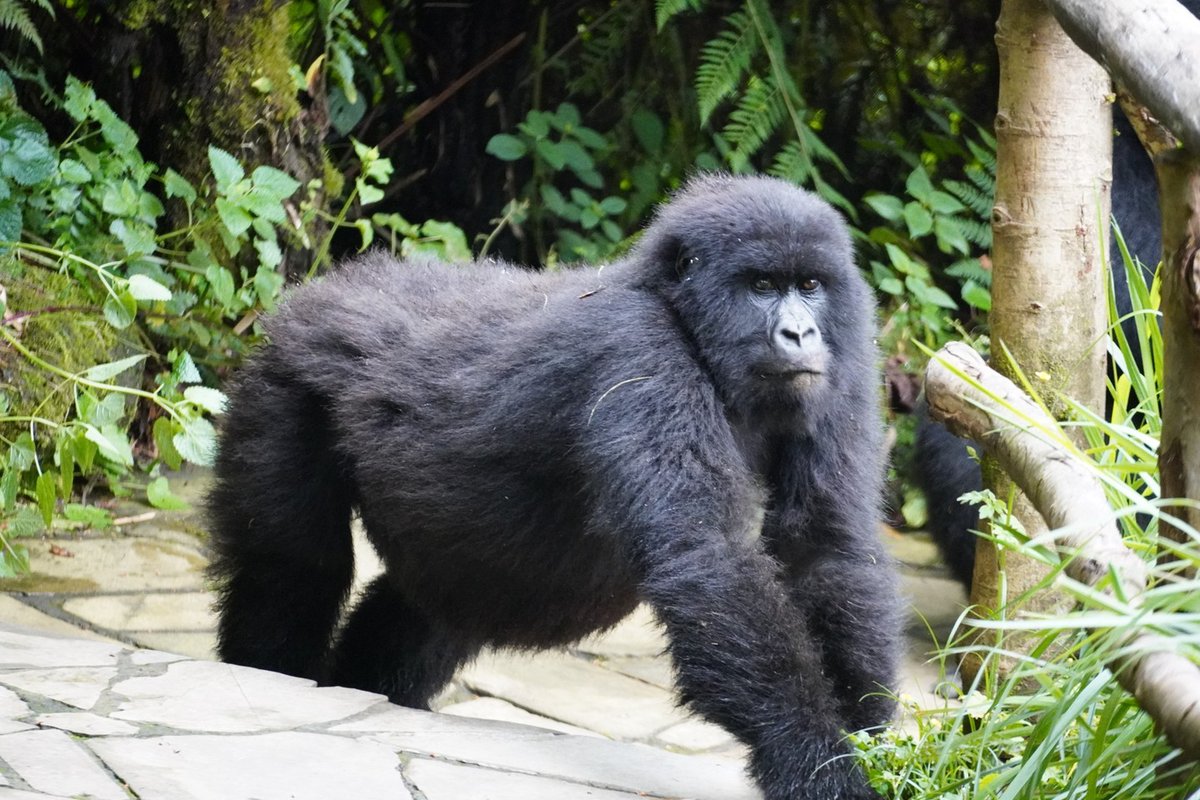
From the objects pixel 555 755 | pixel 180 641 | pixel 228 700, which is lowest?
pixel 180 641

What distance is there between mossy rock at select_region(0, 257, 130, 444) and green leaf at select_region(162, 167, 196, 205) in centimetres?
55

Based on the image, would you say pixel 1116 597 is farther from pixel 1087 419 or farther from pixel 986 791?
pixel 1087 419

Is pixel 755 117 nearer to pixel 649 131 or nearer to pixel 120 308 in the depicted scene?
pixel 649 131

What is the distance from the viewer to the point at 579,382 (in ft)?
12.3

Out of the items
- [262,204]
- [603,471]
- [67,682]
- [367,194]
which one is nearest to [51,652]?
[67,682]

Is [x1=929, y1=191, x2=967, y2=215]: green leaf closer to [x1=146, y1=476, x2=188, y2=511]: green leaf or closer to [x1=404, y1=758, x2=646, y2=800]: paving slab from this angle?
[x1=146, y1=476, x2=188, y2=511]: green leaf

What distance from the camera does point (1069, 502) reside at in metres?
2.50

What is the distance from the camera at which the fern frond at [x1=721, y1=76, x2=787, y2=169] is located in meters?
7.41

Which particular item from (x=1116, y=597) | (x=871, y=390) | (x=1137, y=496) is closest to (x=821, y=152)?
(x=871, y=390)

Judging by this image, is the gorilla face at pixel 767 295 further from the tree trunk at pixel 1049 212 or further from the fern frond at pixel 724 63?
the fern frond at pixel 724 63

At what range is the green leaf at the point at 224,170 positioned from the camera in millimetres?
5746

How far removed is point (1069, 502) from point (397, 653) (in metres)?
2.78

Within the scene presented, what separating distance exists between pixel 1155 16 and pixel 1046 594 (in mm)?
1931

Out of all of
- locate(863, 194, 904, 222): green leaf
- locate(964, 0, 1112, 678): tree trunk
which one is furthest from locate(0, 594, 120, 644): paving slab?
locate(863, 194, 904, 222): green leaf
